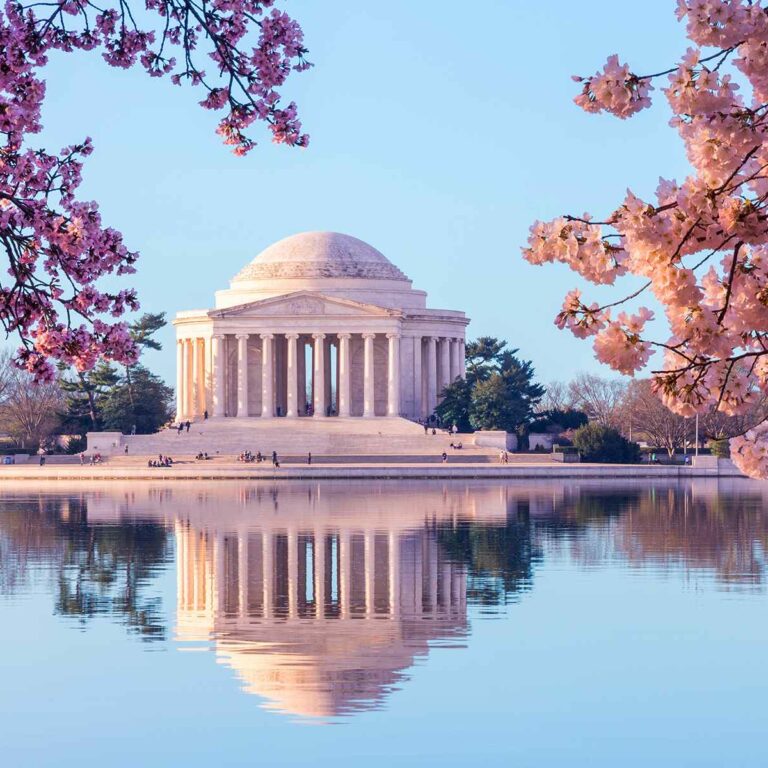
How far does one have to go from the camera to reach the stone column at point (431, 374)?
130000 mm

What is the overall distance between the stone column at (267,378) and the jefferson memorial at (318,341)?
2.8 inches

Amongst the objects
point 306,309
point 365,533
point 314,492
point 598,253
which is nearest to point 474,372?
point 306,309

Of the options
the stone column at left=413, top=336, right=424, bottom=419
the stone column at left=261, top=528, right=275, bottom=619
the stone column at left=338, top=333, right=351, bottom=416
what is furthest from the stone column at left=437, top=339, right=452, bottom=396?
the stone column at left=261, top=528, right=275, bottom=619

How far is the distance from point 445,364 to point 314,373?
393 inches

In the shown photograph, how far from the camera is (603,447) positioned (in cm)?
10175

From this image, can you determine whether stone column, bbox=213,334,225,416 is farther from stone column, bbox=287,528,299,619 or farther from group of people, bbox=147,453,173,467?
stone column, bbox=287,528,299,619

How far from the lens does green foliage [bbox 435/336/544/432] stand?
11425cm

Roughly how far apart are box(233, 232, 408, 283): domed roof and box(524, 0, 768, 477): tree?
11922 centimetres

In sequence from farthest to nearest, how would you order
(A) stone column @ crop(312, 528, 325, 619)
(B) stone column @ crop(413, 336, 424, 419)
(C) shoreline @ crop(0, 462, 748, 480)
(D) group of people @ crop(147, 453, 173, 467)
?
(B) stone column @ crop(413, 336, 424, 419)
(D) group of people @ crop(147, 453, 173, 467)
(C) shoreline @ crop(0, 462, 748, 480)
(A) stone column @ crop(312, 528, 325, 619)

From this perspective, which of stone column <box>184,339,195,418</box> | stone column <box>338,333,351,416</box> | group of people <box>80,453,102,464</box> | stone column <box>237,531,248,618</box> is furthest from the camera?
stone column <box>184,339,195,418</box>

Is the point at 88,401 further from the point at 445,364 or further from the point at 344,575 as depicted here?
the point at 344,575

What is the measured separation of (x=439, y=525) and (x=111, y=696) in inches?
1127

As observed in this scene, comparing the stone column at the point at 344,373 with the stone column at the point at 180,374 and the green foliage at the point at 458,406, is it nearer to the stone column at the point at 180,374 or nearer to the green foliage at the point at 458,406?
the green foliage at the point at 458,406

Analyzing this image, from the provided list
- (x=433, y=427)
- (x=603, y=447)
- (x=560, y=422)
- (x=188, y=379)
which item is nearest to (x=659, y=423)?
(x=560, y=422)
